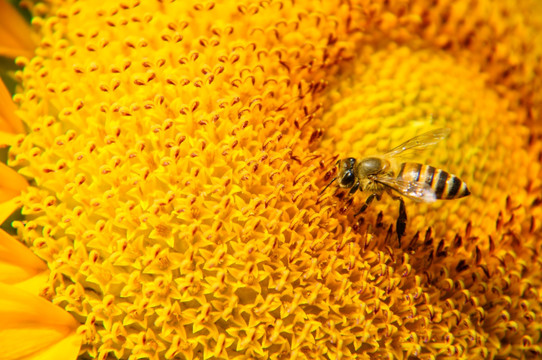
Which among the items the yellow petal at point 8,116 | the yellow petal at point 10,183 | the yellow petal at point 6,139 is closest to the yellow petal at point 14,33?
the yellow petal at point 8,116

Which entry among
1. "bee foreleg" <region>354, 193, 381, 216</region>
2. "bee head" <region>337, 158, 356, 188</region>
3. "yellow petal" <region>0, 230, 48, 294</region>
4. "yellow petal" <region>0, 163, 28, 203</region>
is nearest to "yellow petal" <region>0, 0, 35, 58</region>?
"yellow petal" <region>0, 163, 28, 203</region>

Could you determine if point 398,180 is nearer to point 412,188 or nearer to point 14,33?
point 412,188

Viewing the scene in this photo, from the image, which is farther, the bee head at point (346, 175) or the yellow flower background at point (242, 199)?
the bee head at point (346, 175)

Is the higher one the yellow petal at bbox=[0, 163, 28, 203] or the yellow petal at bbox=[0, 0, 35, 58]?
the yellow petal at bbox=[0, 0, 35, 58]

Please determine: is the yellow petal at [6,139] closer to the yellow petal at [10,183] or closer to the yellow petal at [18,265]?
the yellow petal at [10,183]

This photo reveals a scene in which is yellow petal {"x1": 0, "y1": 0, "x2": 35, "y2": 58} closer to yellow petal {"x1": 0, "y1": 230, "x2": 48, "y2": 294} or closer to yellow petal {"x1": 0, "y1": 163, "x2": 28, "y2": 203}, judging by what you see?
yellow petal {"x1": 0, "y1": 163, "x2": 28, "y2": 203}

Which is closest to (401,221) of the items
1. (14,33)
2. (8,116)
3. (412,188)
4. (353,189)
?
(412,188)
